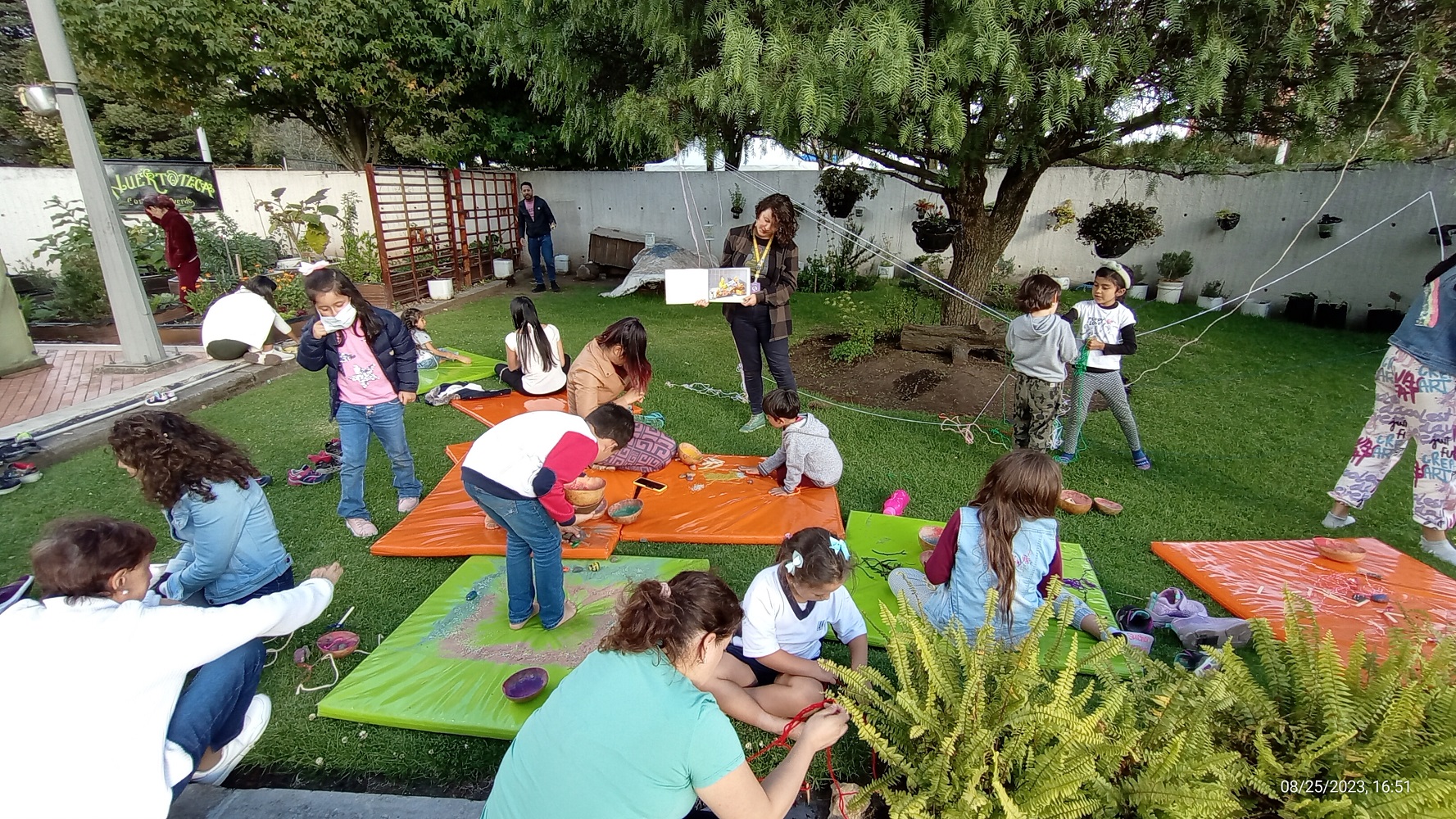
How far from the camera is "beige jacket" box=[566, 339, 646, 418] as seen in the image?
434 cm

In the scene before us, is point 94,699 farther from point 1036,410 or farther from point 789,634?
point 1036,410

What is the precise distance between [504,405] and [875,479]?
3338 millimetres

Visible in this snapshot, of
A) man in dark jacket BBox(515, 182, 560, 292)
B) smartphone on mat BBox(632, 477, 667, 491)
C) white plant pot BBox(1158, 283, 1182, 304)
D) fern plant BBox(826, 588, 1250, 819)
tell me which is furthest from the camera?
man in dark jacket BBox(515, 182, 560, 292)

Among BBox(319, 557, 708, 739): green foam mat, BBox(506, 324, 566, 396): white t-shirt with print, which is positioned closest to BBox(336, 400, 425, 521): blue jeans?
BBox(319, 557, 708, 739): green foam mat

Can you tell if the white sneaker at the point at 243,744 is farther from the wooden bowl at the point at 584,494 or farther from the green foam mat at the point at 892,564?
the green foam mat at the point at 892,564

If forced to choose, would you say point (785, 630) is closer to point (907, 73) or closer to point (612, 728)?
point (612, 728)

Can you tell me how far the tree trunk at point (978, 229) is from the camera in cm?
651

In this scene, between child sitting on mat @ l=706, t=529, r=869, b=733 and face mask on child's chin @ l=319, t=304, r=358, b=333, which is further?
face mask on child's chin @ l=319, t=304, r=358, b=333

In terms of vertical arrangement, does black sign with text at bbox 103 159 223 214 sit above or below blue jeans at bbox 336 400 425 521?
above

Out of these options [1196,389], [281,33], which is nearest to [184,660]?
[1196,389]

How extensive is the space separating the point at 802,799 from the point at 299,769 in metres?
1.83

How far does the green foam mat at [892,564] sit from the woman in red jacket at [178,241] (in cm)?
854

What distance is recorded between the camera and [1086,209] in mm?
11039

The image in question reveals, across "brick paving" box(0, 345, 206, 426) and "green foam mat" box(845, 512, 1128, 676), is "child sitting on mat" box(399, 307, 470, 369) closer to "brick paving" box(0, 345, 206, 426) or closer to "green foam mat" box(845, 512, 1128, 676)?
"brick paving" box(0, 345, 206, 426)
